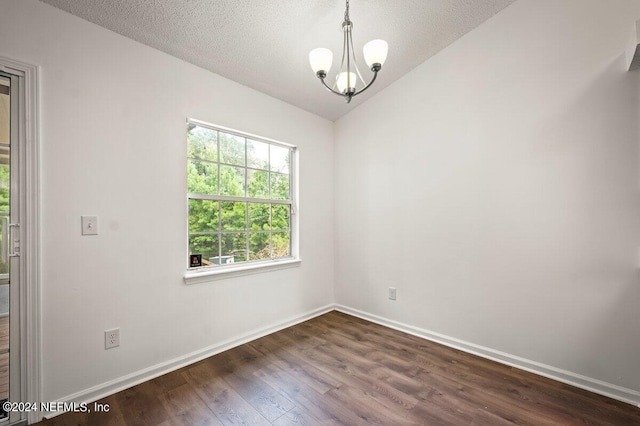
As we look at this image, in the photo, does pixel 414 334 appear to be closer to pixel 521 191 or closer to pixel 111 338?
pixel 521 191

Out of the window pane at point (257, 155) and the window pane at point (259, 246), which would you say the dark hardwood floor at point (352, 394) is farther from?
the window pane at point (257, 155)

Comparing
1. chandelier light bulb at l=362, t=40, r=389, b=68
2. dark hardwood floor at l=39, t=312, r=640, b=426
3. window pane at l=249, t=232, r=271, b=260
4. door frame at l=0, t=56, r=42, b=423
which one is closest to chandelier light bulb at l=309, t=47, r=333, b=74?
chandelier light bulb at l=362, t=40, r=389, b=68

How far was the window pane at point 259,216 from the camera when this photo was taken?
283 cm

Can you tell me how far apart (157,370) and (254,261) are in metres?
1.15

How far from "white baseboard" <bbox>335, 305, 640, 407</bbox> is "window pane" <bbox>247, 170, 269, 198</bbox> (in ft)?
6.20

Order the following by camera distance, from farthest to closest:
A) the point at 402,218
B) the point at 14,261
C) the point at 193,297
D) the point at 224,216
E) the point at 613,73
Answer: the point at 402,218
the point at 224,216
the point at 193,297
the point at 613,73
the point at 14,261

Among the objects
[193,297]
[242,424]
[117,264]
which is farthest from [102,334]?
[242,424]

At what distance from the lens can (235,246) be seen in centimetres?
269

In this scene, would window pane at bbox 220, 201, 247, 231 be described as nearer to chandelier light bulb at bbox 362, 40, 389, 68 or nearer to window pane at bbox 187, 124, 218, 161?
window pane at bbox 187, 124, 218, 161

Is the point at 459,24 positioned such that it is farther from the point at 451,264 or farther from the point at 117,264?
the point at 117,264

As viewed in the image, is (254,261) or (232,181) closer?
(232,181)

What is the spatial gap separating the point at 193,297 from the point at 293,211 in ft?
4.40

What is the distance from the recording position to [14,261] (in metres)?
1.61

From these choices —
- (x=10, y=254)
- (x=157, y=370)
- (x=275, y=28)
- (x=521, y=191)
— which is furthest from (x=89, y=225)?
(x=521, y=191)
